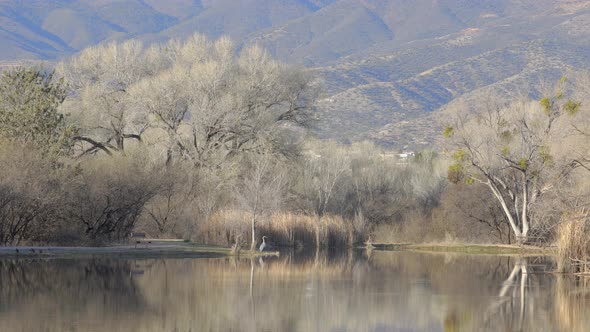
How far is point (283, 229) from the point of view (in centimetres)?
5425

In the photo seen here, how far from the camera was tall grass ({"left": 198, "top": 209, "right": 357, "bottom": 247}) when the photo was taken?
5044 centimetres

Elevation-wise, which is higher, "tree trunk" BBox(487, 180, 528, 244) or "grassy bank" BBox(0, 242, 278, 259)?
"tree trunk" BBox(487, 180, 528, 244)

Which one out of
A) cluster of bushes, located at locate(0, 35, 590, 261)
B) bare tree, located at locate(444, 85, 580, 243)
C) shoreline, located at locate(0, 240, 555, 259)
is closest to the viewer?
shoreline, located at locate(0, 240, 555, 259)

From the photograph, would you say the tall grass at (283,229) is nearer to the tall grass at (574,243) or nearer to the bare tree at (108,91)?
the bare tree at (108,91)

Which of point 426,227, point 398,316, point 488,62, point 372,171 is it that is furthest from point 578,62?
point 398,316

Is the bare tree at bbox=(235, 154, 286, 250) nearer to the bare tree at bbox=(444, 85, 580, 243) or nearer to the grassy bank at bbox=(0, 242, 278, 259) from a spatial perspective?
the grassy bank at bbox=(0, 242, 278, 259)

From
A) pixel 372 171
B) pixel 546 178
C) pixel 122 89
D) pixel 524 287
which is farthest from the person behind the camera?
pixel 372 171

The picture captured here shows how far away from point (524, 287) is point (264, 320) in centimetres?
1224

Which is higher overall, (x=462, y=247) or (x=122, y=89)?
(x=122, y=89)

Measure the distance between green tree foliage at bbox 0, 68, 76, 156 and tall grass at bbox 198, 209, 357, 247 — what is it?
28.0 feet

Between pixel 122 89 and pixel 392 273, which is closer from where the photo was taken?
pixel 392 273

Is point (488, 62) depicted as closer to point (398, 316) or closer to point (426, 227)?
point (426, 227)

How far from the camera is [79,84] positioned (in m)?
63.6

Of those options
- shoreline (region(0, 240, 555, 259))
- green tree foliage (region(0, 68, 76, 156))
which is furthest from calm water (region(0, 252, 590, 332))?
green tree foliage (region(0, 68, 76, 156))
